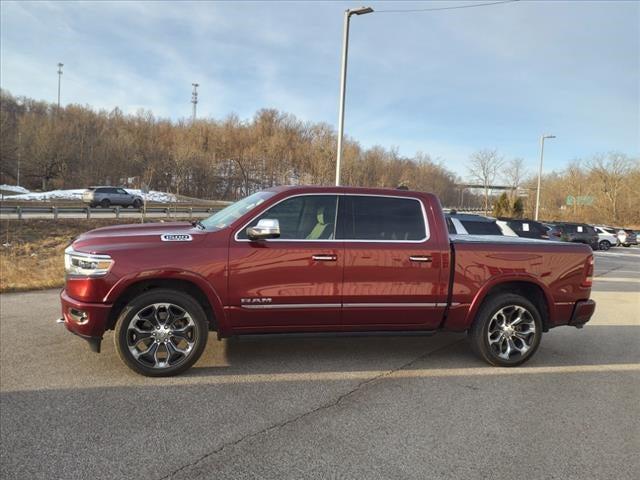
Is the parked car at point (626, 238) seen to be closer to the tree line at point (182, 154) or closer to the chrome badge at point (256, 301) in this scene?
the tree line at point (182, 154)

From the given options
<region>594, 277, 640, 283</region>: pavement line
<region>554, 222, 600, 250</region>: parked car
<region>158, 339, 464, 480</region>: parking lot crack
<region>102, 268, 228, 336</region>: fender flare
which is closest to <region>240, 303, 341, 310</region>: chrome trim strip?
<region>102, 268, 228, 336</region>: fender flare

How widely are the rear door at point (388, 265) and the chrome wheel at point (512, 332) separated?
0.68 meters

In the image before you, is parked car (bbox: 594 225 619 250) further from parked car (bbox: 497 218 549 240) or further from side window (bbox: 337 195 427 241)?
side window (bbox: 337 195 427 241)

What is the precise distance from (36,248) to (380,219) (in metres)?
20.4

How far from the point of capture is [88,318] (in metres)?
4.51

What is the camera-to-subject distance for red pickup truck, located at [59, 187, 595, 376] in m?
4.57

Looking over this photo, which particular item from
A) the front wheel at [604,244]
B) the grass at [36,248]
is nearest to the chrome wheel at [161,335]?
the grass at [36,248]

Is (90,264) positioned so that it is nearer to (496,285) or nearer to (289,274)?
(289,274)

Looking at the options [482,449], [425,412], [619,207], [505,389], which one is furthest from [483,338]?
[619,207]

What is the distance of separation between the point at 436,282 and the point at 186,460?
294 centimetres

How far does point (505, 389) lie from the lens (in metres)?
4.70

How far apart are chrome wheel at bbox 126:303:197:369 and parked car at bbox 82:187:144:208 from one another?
37.7 m

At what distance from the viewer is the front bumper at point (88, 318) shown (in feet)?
14.8

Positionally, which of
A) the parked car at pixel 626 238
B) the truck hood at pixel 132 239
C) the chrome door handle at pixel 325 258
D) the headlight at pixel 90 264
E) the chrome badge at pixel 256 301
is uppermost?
the truck hood at pixel 132 239
